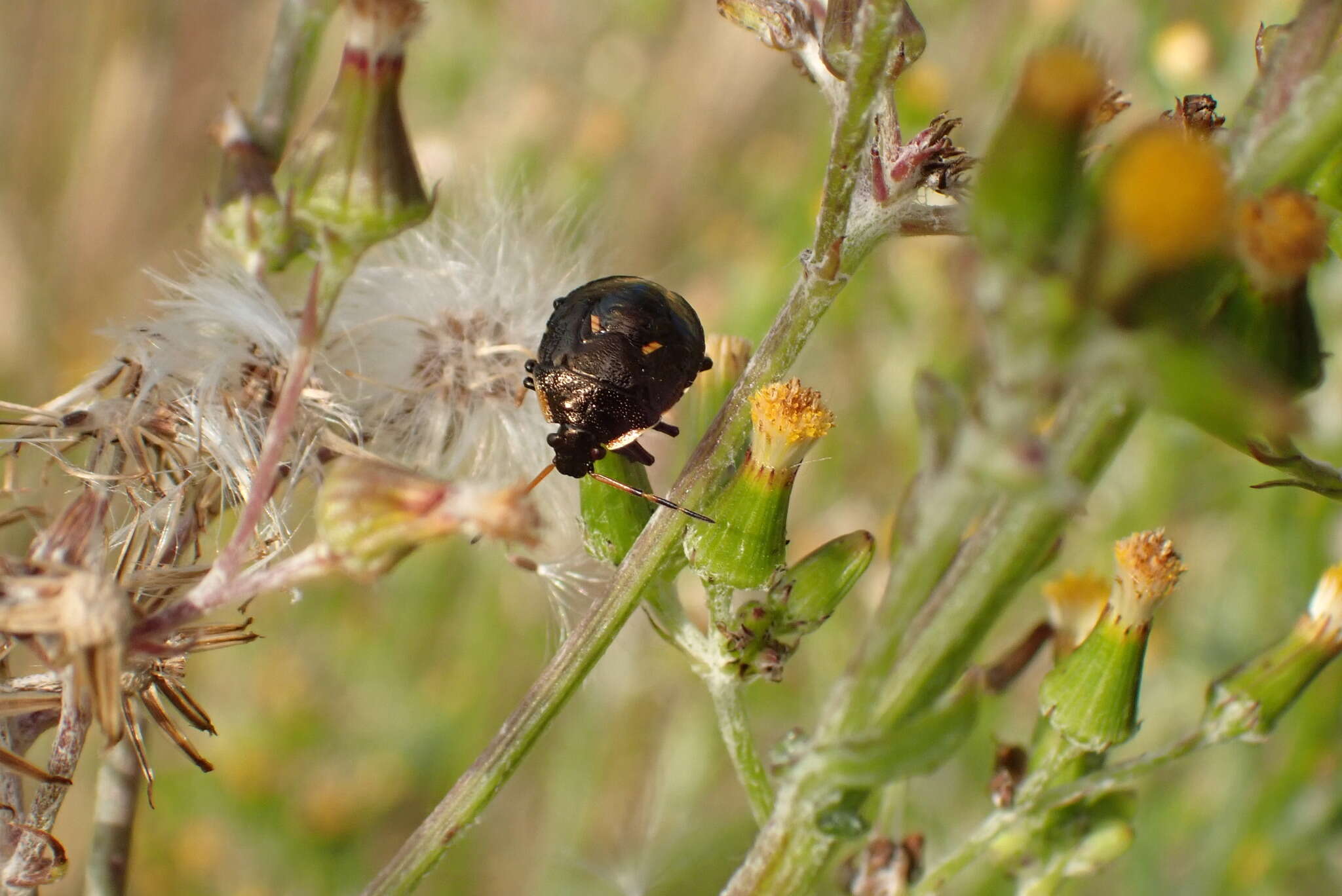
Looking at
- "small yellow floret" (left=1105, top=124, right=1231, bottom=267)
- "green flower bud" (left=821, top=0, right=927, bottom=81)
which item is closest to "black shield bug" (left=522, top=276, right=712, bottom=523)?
"green flower bud" (left=821, top=0, right=927, bottom=81)

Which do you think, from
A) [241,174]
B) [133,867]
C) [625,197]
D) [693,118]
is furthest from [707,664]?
[693,118]

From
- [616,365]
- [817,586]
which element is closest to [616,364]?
[616,365]

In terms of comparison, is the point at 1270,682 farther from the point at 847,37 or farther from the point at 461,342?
the point at 461,342

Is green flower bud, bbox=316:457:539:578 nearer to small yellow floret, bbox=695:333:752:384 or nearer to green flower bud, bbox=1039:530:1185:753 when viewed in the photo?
small yellow floret, bbox=695:333:752:384

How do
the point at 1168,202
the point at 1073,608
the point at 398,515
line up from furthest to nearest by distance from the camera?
the point at 1073,608
the point at 398,515
the point at 1168,202

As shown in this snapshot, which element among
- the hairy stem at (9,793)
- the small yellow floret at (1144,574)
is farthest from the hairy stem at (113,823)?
the small yellow floret at (1144,574)

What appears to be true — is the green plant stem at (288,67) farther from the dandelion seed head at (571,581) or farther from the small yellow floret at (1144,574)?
the small yellow floret at (1144,574)

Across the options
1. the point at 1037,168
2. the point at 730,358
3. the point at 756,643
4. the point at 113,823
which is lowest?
the point at 113,823

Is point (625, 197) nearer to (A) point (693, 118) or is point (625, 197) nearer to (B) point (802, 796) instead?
(A) point (693, 118)
